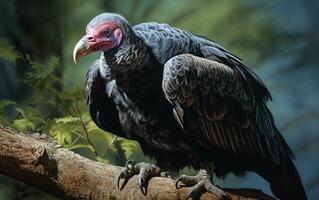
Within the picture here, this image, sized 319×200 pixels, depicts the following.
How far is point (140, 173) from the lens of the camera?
1.88m

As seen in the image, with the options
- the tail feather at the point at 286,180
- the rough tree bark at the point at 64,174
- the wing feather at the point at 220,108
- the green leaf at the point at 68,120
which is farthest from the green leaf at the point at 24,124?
the tail feather at the point at 286,180

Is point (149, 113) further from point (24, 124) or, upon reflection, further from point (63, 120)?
point (24, 124)

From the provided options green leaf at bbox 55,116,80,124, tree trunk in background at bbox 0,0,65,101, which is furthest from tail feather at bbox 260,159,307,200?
tree trunk in background at bbox 0,0,65,101

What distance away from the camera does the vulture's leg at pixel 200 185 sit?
1770 millimetres

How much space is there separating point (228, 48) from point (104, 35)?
0.75 meters

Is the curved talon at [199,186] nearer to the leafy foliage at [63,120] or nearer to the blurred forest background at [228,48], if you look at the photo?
the blurred forest background at [228,48]

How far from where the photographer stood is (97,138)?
2.59 metres

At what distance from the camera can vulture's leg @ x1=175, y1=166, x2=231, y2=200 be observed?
177cm

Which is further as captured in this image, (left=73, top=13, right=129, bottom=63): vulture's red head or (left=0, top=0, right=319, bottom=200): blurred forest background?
(left=0, top=0, right=319, bottom=200): blurred forest background

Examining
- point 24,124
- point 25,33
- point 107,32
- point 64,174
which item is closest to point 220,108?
point 107,32

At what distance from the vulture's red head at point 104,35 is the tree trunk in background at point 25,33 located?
3.16 ft

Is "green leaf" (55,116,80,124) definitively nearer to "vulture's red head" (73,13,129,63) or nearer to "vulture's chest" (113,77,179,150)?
"vulture's chest" (113,77,179,150)

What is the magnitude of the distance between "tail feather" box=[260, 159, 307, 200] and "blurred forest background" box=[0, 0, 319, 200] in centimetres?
31

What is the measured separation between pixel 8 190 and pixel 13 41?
84cm
